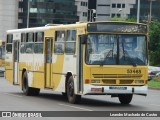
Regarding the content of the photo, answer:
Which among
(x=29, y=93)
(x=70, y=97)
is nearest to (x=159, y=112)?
(x=70, y=97)

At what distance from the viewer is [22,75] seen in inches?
1182

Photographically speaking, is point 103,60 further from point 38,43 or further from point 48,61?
point 38,43

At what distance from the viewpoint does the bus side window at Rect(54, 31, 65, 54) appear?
2497cm

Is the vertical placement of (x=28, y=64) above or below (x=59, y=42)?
below

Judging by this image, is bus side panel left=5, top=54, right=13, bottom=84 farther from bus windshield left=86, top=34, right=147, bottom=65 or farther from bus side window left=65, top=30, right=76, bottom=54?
bus windshield left=86, top=34, right=147, bottom=65

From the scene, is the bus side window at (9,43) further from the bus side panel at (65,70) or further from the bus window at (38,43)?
the bus side panel at (65,70)

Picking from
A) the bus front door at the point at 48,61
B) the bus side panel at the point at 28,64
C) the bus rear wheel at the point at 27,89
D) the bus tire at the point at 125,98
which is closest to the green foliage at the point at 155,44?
the bus side panel at the point at 28,64

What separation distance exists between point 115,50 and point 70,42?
198 centimetres

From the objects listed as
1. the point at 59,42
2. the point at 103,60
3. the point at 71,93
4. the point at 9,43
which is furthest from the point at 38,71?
the point at 103,60

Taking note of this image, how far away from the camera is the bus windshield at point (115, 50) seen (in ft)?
74.5

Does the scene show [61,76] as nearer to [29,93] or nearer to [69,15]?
[29,93]

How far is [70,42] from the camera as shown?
Result: 24.1m

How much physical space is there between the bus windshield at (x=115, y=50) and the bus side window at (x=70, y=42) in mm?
1209

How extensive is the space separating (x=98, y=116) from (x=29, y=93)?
1077cm
